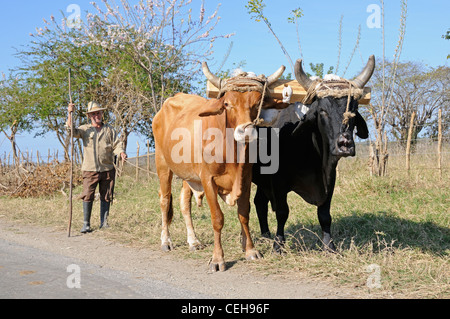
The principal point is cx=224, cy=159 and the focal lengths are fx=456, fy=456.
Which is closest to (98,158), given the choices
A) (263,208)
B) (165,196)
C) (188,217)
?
(165,196)

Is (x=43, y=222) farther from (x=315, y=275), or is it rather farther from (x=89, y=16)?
(x=89, y=16)

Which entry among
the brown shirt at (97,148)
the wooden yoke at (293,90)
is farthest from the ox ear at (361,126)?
the brown shirt at (97,148)

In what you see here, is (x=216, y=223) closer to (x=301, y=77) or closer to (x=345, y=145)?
(x=345, y=145)

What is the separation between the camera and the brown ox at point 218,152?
4.87 m

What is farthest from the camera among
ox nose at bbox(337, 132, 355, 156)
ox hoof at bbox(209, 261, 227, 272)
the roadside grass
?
ox hoof at bbox(209, 261, 227, 272)

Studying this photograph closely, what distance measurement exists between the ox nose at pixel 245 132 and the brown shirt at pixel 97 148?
3.88 meters

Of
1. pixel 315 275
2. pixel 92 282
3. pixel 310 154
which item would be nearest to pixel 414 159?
pixel 310 154

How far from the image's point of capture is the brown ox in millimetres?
4871

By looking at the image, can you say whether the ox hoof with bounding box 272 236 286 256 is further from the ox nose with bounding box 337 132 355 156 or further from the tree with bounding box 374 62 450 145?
the tree with bounding box 374 62 450 145

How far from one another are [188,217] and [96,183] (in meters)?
2.42

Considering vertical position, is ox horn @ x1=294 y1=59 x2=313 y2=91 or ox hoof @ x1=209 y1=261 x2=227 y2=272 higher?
ox horn @ x1=294 y1=59 x2=313 y2=91

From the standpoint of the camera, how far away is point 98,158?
8008mm

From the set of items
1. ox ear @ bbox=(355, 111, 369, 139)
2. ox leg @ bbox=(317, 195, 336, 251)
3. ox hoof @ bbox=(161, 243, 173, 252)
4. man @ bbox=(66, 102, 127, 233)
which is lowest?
ox hoof @ bbox=(161, 243, 173, 252)

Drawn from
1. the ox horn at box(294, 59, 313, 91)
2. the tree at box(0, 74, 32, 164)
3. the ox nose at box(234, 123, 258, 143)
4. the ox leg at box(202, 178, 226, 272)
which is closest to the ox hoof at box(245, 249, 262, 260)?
the ox leg at box(202, 178, 226, 272)
